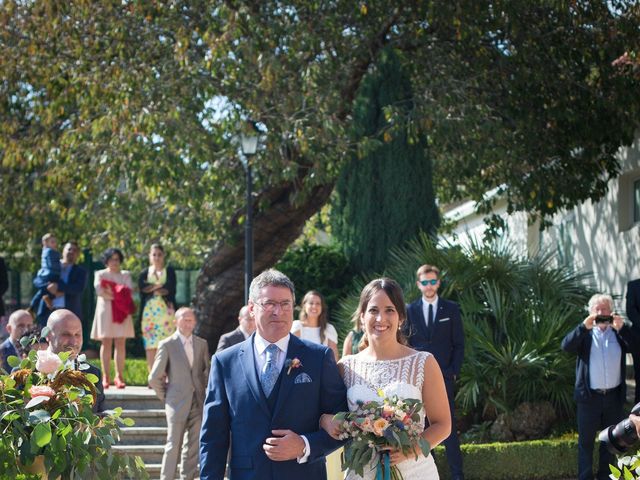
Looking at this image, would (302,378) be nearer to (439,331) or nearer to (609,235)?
(439,331)

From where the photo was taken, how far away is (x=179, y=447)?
37.9 ft

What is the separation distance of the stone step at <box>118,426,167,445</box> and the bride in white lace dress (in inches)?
303

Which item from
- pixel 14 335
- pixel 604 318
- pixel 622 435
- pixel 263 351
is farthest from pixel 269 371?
pixel 604 318

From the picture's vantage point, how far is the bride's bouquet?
5598mm

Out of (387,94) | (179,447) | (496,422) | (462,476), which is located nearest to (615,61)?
(387,94)

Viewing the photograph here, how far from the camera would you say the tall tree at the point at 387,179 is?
16906 mm

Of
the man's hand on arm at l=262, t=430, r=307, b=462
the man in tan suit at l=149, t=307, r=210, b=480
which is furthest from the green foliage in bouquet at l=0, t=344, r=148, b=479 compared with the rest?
the man in tan suit at l=149, t=307, r=210, b=480

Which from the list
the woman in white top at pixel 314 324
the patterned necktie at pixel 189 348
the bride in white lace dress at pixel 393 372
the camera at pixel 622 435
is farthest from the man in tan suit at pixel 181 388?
the camera at pixel 622 435

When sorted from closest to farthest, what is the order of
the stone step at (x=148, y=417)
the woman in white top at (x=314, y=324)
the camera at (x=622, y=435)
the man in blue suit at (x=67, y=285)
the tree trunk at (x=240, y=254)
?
1. the camera at (x=622, y=435)
2. the woman in white top at (x=314, y=324)
3. the stone step at (x=148, y=417)
4. the man in blue suit at (x=67, y=285)
5. the tree trunk at (x=240, y=254)

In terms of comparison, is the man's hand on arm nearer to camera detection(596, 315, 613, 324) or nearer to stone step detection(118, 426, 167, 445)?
camera detection(596, 315, 613, 324)

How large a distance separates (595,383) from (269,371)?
659 cm

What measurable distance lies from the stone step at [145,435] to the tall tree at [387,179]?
4.90 m

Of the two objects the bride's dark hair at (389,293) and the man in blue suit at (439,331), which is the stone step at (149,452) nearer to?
the man in blue suit at (439,331)

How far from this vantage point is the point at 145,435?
13523 mm
